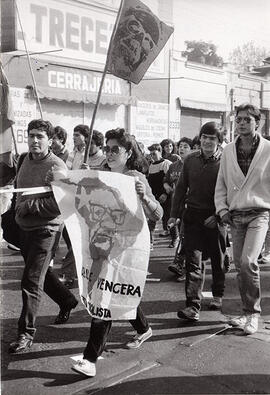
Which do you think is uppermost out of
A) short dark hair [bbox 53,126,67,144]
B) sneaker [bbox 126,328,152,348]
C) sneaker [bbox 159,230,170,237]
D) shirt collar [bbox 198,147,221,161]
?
short dark hair [bbox 53,126,67,144]

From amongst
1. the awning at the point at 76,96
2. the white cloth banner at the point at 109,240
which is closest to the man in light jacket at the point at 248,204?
the white cloth banner at the point at 109,240

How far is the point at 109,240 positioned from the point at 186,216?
1.76 metres

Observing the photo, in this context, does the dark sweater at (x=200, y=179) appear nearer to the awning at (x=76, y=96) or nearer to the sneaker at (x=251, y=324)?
the sneaker at (x=251, y=324)

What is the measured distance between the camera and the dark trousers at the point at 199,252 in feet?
16.3

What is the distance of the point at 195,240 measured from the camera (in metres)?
5.09

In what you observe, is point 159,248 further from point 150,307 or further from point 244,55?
point 244,55

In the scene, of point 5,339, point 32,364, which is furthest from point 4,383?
point 5,339

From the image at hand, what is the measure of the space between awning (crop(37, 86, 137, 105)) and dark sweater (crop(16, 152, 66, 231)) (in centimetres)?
1101

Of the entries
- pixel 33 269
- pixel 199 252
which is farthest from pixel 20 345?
pixel 199 252

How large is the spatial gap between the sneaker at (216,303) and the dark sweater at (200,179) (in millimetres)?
880

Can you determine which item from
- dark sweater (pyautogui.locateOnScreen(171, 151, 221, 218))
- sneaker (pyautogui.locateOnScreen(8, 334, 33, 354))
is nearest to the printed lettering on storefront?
dark sweater (pyautogui.locateOnScreen(171, 151, 221, 218))

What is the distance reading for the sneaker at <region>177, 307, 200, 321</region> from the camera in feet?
16.0

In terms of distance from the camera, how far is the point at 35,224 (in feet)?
13.6

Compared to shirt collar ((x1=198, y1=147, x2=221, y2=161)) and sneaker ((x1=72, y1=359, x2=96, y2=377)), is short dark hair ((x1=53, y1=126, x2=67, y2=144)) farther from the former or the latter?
sneaker ((x1=72, y1=359, x2=96, y2=377))
